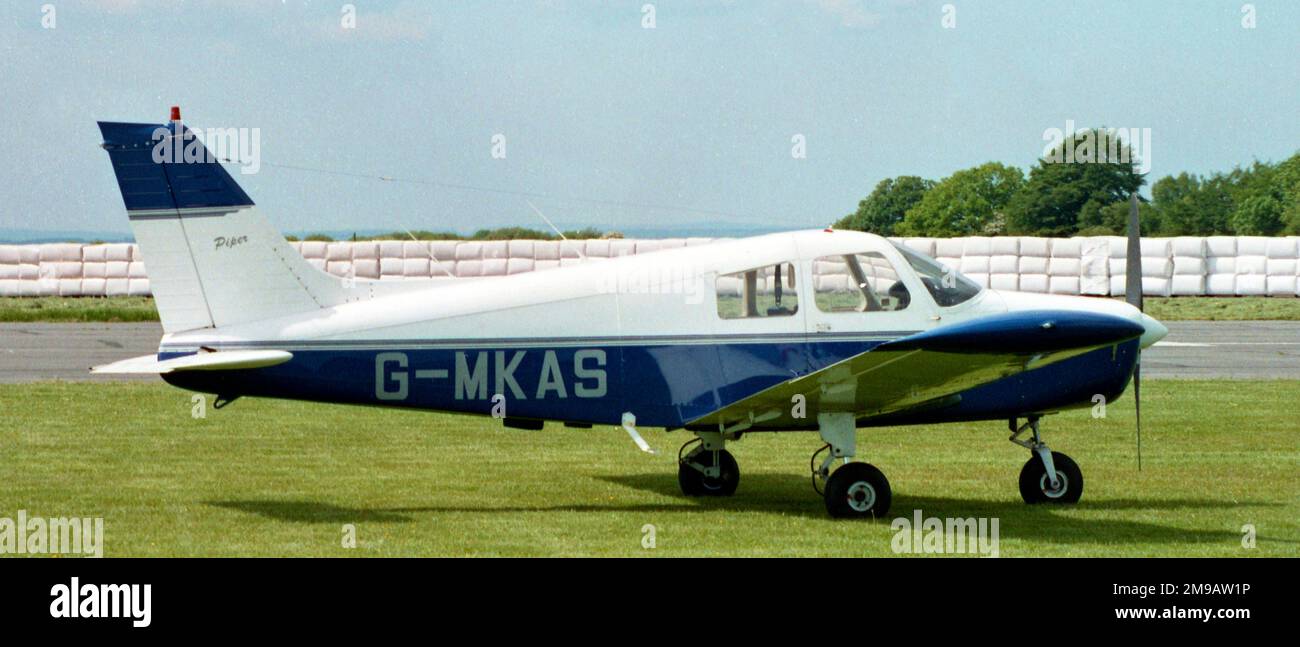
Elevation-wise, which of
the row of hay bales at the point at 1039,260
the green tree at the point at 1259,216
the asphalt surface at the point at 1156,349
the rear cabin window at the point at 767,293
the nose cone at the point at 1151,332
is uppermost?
the green tree at the point at 1259,216

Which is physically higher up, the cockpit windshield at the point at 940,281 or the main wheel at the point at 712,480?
the cockpit windshield at the point at 940,281

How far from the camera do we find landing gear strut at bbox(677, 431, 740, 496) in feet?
45.5

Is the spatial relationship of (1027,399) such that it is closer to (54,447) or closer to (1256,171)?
(54,447)

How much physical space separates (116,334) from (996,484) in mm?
24697

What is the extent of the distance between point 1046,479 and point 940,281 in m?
2.19

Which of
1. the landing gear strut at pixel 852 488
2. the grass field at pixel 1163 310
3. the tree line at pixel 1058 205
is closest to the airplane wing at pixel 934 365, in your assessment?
the landing gear strut at pixel 852 488

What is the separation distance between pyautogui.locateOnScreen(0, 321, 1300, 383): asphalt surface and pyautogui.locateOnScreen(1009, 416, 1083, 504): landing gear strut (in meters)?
12.2

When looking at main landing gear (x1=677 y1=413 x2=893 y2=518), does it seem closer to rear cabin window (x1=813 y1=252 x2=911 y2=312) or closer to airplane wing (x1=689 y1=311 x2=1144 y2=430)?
airplane wing (x1=689 y1=311 x2=1144 y2=430)

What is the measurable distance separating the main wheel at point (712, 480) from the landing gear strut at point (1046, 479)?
2.65 metres

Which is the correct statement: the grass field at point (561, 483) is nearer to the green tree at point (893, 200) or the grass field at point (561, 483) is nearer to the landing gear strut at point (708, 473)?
the landing gear strut at point (708, 473)

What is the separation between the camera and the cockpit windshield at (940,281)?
41.0ft

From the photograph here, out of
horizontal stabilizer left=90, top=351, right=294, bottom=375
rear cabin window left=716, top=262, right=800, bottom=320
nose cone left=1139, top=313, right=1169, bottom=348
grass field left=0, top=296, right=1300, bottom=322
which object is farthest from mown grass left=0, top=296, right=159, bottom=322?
nose cone left=1139, top=313, right=1169, bottom=348

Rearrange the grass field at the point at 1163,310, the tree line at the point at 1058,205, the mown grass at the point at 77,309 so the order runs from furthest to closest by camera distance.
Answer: the tree line at the point at 1058,205
the mown grass at the point at 77,309
the grass field at the point at 1163,310

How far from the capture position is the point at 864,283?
12.4 m
